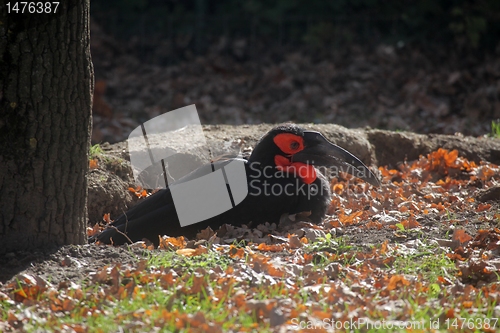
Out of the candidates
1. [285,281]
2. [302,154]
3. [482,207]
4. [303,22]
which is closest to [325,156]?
[302,154]

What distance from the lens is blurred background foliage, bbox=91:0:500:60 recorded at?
36.7 ft

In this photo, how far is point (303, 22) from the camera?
466 inches

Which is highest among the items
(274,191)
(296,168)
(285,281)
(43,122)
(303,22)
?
(303,22)

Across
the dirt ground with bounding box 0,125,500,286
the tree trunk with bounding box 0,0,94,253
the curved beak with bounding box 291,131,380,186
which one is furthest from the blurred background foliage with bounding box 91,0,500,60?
the tree trunk with bounding box 0,0,94,253

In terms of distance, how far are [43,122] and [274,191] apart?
82.3 inches

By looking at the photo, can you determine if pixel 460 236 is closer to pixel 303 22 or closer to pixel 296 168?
pixel 296 168

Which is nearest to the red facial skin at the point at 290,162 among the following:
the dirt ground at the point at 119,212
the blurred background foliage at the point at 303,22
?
the dirt ground at the point at 119,212

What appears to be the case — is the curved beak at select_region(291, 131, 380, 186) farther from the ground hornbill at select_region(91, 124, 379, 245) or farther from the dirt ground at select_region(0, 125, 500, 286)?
the dirt ground at select_region(0, 125, 500, 286)

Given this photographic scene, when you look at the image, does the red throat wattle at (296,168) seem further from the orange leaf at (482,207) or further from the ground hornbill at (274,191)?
the orange leaf at (482,207)

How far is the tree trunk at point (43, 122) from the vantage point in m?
3.76

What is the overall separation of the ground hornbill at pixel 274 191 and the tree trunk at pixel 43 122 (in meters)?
1.03

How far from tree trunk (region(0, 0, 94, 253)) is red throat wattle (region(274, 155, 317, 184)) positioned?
6.01ft

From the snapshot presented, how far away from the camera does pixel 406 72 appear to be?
36.2 feet

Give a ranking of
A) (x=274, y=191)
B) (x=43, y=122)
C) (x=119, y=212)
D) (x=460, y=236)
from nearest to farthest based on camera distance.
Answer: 1. (x=43, y=122)
2. (x=460, y=236)
3. (x=274, y=191)
4. (x=119, y=212)
